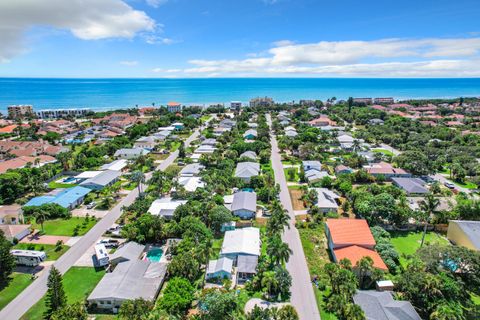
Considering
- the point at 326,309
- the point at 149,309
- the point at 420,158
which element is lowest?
the point at 326,309

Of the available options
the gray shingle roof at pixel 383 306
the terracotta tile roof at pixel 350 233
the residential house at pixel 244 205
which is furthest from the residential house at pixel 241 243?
the gray shingle roof at pixel 383 306

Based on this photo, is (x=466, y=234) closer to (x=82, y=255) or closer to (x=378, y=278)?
(x=378, y=278)

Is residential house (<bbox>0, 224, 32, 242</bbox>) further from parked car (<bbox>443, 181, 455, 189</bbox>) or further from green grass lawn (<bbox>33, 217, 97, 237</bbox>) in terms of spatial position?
parked car (<bbox>443, 181, 455, 189</bbox>)

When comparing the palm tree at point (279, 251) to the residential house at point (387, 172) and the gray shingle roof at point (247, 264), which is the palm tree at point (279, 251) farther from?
the residential house at point (387, 172)

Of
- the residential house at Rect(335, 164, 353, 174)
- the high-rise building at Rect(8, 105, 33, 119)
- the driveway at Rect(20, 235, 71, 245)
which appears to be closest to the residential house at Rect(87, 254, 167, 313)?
the driveway at Rect(20, 235, 71, 245)

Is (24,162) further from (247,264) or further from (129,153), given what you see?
(247,264)

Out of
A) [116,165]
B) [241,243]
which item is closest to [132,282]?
[241,243]

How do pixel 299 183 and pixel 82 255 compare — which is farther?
pixel 299 183

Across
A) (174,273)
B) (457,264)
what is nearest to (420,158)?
(457,264)
